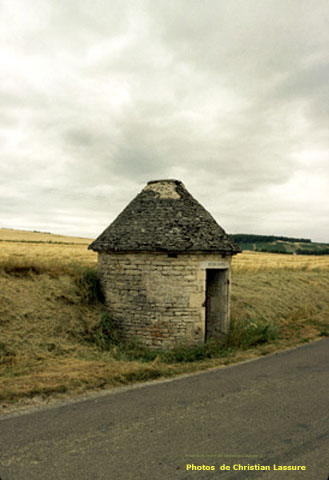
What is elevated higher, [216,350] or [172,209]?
[172,209]

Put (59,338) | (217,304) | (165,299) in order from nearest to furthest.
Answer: (59,338)
(165,299)
(217,304)

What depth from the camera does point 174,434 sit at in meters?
4.49

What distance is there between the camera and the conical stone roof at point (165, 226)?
9305 mm


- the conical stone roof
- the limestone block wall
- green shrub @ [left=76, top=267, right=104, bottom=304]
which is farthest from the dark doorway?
green shrub @ [left=76, top=267, right=104, bottom=304]

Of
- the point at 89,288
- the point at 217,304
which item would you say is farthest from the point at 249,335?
the point at 89,288

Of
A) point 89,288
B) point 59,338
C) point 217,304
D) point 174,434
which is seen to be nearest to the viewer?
point 174,434

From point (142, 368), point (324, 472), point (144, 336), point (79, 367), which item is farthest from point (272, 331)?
point (324, 472)

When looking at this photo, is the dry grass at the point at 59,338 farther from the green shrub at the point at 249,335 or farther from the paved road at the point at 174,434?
the paved road at the point at 174,434

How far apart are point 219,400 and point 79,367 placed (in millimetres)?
2747

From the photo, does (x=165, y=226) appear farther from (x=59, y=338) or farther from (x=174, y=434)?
(x=174, y=434)

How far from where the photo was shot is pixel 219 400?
5.71 m

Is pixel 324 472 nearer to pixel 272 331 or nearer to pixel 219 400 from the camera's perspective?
pixel 219 400

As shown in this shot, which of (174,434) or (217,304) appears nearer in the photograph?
(174,434)

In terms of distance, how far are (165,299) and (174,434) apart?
4.75 m
